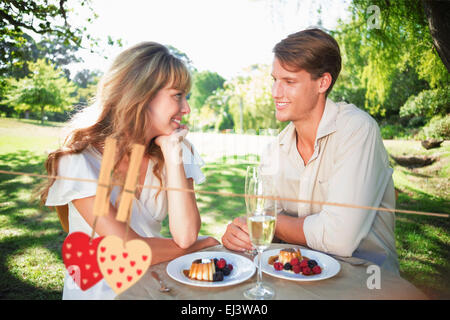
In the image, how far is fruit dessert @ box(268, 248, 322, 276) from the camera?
1.22 metres

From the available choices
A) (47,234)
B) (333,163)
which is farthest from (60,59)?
(333,163)

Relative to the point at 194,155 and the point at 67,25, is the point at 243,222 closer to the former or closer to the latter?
the point at 194,155

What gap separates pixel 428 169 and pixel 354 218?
12.8 ft

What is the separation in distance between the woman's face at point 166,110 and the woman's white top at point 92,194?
0.33 m

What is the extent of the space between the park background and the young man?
1.14ft

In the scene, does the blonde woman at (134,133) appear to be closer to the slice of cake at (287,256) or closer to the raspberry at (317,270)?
the slice of cake at (287,256)

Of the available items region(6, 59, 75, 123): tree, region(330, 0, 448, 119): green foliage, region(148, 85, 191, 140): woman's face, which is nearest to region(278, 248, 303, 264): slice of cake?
region(148, 85, 191, 140): woman's face

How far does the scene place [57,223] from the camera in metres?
5.12

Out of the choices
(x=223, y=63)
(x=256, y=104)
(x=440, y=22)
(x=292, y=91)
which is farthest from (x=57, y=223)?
(x=256, y=104)

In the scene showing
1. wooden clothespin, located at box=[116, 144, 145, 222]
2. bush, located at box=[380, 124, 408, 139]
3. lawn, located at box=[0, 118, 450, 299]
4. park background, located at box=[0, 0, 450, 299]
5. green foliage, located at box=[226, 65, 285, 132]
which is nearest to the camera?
wooden clothespin, located at box=[116, 144, 145, 222]

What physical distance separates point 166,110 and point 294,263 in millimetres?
935

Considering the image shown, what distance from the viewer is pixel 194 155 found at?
2.10 m

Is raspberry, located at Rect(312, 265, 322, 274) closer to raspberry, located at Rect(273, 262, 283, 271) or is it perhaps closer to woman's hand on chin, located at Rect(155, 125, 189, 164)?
raspberry, located at Rect(273, 262, 283, 271)

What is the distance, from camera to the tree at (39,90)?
215 inches
